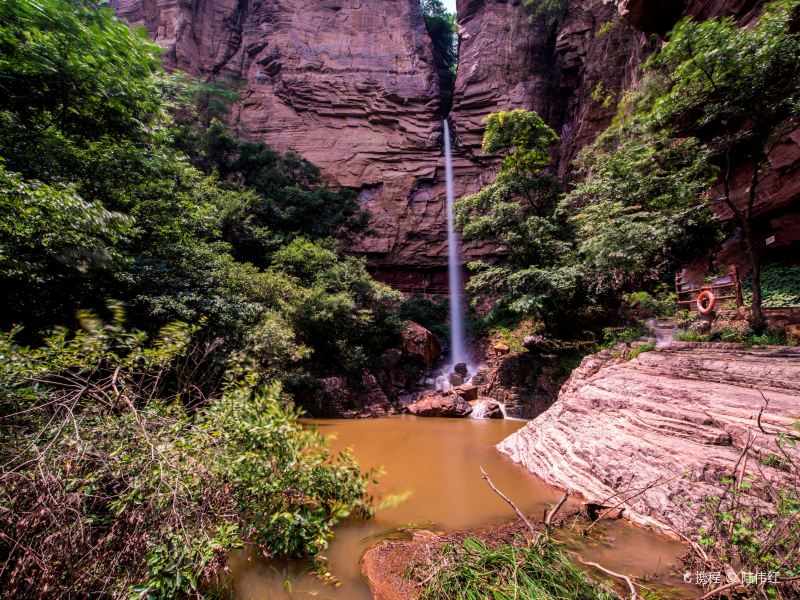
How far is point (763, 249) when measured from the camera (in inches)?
423

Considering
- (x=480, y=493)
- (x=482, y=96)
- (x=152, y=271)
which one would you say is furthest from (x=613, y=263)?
(x=482, y=96)

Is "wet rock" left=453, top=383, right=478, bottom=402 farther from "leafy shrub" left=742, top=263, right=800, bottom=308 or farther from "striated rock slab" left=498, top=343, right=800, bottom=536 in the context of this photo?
"leafy shrub" left=742, top=263, right=800, bottom=308

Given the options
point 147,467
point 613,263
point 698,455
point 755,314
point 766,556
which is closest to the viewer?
point 766,556

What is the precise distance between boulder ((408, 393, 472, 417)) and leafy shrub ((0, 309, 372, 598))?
840cm

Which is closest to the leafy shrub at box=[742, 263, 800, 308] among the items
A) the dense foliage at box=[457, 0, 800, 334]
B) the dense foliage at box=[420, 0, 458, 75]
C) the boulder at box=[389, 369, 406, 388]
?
the dense foliage at box=[457, 0, 800, 334]

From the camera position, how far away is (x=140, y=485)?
246cm

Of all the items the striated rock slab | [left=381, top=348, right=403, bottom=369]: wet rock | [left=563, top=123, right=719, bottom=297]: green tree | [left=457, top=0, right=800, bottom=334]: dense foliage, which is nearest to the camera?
the striated rock slab

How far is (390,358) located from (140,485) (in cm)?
1237

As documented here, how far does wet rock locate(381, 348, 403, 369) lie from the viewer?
1453cm

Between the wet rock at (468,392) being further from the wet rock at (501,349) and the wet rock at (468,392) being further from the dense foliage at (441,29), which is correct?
the dense foliage at (441,29)

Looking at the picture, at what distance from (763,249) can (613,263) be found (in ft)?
18.8

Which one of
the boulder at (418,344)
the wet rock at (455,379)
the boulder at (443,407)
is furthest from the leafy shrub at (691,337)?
the boulder at (418,344)

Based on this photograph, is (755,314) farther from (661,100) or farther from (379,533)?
(379,533)

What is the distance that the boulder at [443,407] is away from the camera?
1159 cm
